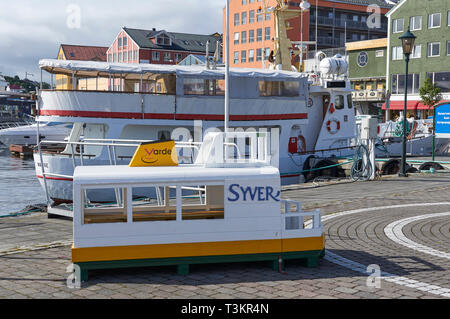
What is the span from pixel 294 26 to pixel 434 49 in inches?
954

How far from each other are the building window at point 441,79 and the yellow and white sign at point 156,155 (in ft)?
164

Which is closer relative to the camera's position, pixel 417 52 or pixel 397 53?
pixel 417 52

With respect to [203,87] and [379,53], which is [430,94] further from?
[203,87]

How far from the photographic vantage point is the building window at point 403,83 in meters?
55.6

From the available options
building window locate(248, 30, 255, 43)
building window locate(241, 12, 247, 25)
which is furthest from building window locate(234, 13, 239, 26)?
building window locate(248, 30, 255, 43)

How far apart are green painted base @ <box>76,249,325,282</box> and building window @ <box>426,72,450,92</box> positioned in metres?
49.4

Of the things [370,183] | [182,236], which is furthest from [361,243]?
[370,183]

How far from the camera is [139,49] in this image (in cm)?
8738

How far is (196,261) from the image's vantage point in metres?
8.22

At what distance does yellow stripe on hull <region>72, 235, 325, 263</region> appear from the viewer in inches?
311

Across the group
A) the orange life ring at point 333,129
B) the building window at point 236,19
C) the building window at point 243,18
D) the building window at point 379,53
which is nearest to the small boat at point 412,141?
the orange life ring at point 333,129

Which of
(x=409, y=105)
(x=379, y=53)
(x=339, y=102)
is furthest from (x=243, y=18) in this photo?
(x=339, y=102)

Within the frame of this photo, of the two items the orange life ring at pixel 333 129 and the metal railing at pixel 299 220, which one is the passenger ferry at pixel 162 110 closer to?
the orange life ring at pixel 333 129

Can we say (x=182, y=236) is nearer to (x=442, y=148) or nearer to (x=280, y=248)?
(x=280, y=248)
